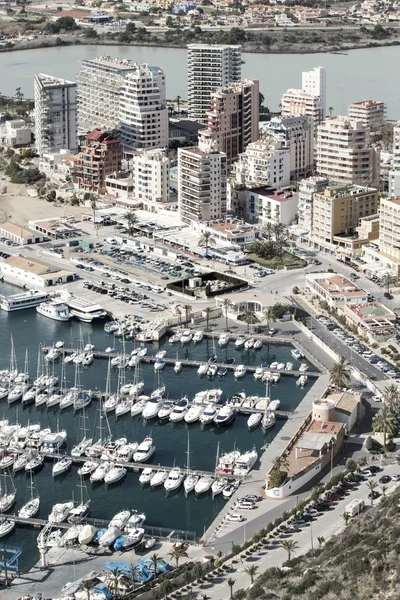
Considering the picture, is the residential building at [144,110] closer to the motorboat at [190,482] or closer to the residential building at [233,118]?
the residential building at [233,118]

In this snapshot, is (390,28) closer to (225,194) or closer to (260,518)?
(225,194)

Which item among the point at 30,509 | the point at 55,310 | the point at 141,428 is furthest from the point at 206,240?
the point at 30,509

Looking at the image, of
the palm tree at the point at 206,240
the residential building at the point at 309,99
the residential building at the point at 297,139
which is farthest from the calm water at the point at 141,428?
the residential building at the point at 309,99

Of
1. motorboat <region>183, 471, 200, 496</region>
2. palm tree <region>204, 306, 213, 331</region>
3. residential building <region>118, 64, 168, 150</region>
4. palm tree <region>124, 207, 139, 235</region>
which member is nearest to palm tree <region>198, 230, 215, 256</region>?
palm tree <region>124, 207, 139, 235</region>

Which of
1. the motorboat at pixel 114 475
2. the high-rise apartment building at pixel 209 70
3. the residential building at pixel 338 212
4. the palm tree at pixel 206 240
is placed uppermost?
the high-rise apartment building at pixel 209 70

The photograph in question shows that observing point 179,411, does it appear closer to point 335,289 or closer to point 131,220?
point 335,289

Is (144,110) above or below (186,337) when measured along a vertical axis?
above
